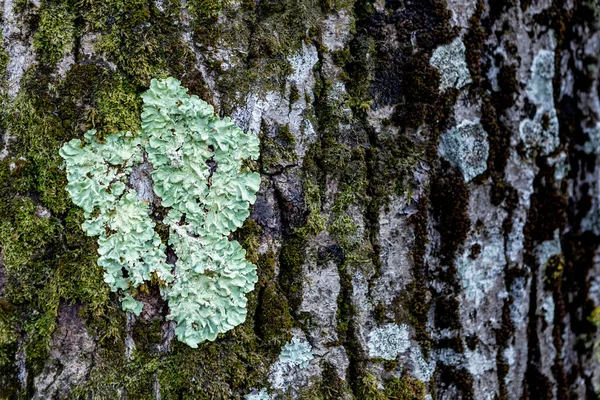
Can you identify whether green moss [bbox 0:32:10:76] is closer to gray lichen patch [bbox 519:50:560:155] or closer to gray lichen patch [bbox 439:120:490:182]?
gray lichen patch [bbox 439:120:490:182]

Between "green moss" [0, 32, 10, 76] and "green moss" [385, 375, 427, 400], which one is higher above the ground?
"green moss" [0, 32, 10, 76]

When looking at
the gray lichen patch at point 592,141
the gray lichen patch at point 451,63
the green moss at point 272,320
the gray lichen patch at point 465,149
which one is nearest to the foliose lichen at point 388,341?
the green moss at point 272,320

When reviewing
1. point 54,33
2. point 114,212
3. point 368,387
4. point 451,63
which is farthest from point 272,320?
point 54,33

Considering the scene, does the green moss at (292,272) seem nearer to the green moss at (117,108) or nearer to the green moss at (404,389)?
the green moss at (404,389)

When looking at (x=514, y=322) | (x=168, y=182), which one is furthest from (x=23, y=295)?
(x=514, y=322)

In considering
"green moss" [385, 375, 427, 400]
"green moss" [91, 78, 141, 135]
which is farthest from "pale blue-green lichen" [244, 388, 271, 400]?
"green moss" [91, 78, 141, 135]

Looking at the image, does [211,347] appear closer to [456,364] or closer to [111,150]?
[111,150]
